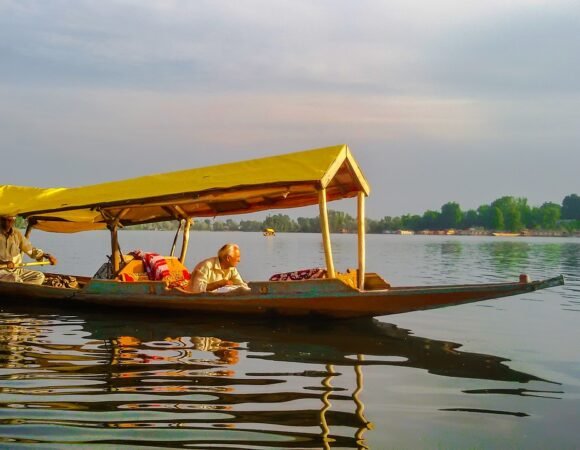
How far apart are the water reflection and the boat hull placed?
0.95 ft

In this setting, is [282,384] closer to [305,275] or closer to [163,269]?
[305,275]

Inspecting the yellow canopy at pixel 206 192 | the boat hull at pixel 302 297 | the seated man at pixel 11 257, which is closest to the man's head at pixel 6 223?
the seated man at pixel 11 257

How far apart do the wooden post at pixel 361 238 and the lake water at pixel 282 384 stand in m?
0.72

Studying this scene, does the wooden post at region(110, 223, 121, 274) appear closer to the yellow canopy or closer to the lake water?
the yellow canopy

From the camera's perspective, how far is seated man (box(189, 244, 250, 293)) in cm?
930

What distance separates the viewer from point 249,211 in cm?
1188

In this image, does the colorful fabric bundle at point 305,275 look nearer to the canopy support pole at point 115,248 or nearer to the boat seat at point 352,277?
the boat seat at point 352,277

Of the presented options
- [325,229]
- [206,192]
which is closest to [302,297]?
[325,229]

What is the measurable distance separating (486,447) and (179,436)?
2.13m

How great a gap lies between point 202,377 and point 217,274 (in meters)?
3.52

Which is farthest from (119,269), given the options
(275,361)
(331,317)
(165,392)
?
(165,392)

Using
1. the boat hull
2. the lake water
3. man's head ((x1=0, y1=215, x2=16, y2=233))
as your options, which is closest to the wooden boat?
the boat hull

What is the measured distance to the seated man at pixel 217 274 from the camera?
9.30 metres

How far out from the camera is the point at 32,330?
923cm
